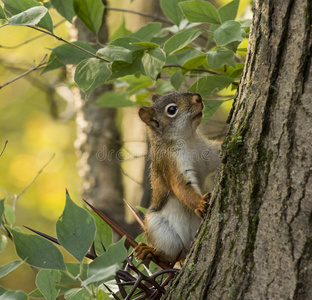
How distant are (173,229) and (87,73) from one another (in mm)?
809

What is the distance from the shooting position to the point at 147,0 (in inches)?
165

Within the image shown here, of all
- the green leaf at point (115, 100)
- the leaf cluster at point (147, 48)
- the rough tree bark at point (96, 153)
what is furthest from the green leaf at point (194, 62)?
the rough tree bark at point (96, 153)

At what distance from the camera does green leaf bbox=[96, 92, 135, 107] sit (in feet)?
7.76

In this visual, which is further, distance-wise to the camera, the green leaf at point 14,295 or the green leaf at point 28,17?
the green leaf at point 28,17

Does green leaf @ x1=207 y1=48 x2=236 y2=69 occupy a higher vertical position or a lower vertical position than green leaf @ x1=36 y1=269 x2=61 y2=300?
higher

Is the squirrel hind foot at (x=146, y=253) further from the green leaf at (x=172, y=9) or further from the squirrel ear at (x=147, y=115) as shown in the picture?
the green leaf at (x=172, y=9)

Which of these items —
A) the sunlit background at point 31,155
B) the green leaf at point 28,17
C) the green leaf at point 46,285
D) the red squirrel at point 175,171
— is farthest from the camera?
the sunlit background at point 31,155

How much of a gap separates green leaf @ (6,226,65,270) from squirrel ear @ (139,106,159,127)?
1311 mm

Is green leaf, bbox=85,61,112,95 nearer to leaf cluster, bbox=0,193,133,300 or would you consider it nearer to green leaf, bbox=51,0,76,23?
green leaf, bbox=51,0,76,23

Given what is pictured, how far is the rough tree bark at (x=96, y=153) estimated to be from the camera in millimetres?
3535

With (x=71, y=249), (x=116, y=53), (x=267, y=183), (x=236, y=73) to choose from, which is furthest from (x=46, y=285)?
(x=236, y=73)

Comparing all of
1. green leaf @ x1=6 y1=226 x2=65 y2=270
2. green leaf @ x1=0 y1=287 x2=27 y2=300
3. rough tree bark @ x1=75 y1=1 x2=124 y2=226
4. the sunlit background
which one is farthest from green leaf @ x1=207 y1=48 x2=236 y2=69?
the sunlit background

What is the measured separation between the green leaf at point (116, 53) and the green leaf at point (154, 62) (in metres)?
0.05

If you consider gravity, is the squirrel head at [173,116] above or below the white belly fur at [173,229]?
above
